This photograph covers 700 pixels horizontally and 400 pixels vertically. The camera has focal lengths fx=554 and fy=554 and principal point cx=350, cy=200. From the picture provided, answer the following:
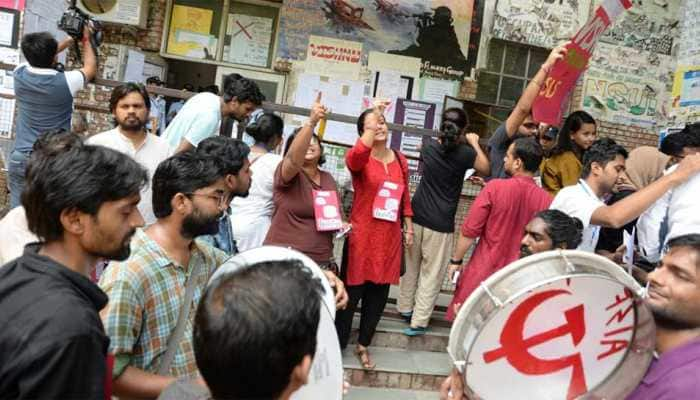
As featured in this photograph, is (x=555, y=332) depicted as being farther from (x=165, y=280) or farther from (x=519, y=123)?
(x=519, y=123)

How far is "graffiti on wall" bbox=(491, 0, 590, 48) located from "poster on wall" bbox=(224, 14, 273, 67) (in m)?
3.15

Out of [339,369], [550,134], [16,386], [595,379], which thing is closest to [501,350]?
[595,379]

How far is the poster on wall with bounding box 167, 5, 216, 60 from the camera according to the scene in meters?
7.40

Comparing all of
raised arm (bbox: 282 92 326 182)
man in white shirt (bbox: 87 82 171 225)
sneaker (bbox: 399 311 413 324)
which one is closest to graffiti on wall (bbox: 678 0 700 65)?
sneaker (bbox: 399 311 413 324)

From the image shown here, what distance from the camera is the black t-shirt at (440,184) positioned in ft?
13.4

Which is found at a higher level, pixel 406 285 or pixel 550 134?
pixel 550 134

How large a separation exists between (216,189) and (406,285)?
277 centimetres

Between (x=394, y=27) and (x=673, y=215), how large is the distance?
5.62 meters

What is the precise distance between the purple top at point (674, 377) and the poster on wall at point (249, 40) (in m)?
6.66

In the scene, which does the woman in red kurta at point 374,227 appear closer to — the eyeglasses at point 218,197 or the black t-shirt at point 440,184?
the black t-shirt at point 440,184

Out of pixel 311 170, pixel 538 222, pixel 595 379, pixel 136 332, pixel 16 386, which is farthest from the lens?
pixel 311 170

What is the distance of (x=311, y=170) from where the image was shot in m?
3.65

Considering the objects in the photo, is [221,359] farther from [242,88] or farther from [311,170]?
[242,88]

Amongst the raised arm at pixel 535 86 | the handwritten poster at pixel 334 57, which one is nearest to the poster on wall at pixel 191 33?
the handwritten poster at pixel 334 57
